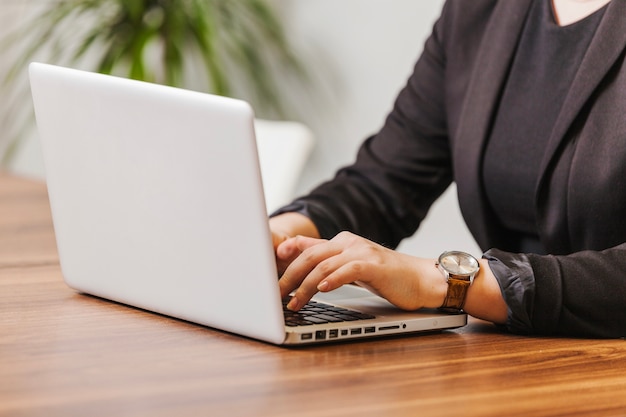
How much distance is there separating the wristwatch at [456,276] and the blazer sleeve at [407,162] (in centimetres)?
51

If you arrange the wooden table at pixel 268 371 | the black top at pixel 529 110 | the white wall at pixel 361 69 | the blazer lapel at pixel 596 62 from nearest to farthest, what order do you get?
the wooden table at pixel 268 371 → the blazer lapel at pixel 596 62 → the black top at pixel 529 110 → the white wall at pixel 361 69

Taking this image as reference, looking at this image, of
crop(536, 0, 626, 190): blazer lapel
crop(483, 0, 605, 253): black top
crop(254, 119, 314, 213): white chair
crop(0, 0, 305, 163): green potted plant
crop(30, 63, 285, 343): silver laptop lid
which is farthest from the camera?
crop(0, 0, 305, 163): green potted plant

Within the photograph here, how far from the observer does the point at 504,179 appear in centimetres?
150

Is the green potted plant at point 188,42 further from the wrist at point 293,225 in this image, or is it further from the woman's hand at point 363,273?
the woman's hand at point 363,273

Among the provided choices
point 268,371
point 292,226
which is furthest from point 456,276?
point 292,226

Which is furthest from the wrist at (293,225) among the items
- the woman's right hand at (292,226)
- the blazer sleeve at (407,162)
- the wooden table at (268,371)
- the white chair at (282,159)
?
the white chair at (282,159)

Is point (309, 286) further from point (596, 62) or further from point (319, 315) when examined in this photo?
point (596, 62)

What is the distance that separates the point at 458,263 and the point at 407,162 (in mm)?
598

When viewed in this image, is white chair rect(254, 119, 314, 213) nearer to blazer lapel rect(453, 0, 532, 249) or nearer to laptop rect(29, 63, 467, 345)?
blazer lapel rect(453, 0, 532, 249)

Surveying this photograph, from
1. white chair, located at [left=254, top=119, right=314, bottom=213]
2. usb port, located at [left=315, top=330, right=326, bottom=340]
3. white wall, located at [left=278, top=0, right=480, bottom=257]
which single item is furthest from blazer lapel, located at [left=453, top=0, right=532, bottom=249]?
white wall, located at [left=278, top=0, right=480, bottom=257]

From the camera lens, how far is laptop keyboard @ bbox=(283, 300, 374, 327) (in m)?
1.05

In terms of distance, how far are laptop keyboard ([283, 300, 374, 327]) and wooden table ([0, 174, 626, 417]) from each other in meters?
0.03

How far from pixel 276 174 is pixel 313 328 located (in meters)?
1.27

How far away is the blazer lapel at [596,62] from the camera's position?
4.44 feet
